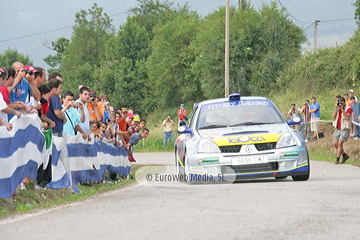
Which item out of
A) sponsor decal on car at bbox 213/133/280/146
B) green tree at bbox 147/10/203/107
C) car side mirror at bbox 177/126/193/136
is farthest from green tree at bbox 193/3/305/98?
sponsor decal on car at bbox 213/133/280/146

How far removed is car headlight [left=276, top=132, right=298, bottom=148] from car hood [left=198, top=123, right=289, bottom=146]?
8cm

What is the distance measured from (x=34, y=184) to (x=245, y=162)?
366cm

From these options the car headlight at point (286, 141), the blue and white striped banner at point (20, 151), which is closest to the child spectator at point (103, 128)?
the car headlight at point (286, 141)

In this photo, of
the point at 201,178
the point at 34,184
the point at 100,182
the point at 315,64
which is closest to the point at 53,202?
the point at 34,184

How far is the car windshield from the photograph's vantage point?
525 inches

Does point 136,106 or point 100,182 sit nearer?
point 100,182

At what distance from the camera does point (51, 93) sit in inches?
468

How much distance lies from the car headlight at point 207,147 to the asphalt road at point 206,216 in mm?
1658

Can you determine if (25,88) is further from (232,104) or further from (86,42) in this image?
(86,42)

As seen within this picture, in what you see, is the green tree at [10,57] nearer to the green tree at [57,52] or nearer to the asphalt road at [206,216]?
the green tree at [57,52]

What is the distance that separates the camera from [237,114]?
1350cm

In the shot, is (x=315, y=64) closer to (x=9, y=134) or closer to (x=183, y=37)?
(x=183, y=37)

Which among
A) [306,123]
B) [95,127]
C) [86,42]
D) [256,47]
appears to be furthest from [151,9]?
[95,127]

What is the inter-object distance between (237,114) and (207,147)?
1.31m
